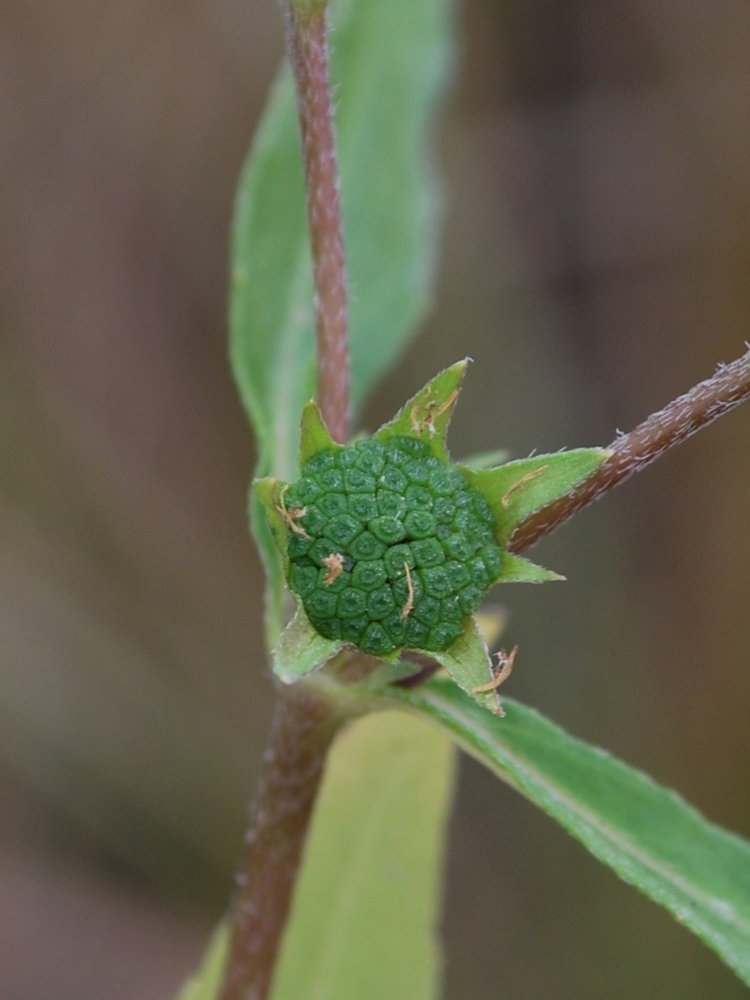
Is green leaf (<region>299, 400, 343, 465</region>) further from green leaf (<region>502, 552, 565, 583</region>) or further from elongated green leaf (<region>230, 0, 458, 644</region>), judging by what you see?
elongated green leaf (<region>230, 0, 458, 644</region>)

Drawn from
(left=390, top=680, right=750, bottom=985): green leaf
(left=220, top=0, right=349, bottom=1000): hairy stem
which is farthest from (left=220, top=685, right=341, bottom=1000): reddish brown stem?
(left=390, top=680, right=750, bottom=985): green leaf

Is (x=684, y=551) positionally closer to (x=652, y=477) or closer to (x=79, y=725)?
(x=652, y=477)

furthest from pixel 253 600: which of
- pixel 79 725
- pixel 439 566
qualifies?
pixel 439 566

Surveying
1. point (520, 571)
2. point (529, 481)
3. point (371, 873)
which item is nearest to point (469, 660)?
point (520, 571)

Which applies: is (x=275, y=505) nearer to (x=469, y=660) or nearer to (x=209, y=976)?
(x=469, y=660)

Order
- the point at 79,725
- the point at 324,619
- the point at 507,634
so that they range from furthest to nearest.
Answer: the point at 507,634, the point at 79,725, the point at 324,619

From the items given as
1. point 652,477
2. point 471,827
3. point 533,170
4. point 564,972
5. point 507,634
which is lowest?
point 564,972

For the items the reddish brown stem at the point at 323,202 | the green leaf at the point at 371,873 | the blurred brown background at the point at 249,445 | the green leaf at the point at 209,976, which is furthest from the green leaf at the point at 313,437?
the blurred brown background at the point at 249,445
